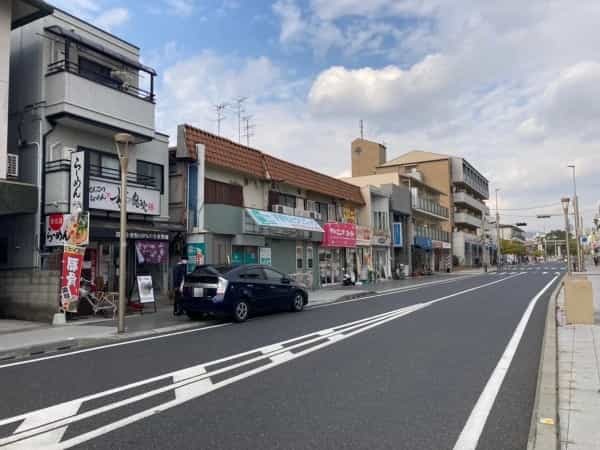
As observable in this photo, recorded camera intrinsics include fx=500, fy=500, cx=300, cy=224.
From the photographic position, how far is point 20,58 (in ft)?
53.9

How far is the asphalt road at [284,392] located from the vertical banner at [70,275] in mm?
4250

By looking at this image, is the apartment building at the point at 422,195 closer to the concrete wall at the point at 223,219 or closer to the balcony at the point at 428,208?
the balcony at the point at 428,208

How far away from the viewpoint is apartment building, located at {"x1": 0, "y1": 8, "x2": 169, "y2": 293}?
15148 millimetres

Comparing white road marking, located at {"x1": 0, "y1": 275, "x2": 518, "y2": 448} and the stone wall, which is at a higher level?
the stone wall

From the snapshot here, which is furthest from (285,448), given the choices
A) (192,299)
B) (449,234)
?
(449,234)

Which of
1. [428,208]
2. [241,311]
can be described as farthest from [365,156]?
[241,311]

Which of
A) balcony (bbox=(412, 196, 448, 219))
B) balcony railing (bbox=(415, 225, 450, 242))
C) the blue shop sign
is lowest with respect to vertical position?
the blue shop sign

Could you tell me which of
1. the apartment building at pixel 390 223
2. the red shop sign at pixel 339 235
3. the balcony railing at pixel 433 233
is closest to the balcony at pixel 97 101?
the red shop sign at pixel 339 235

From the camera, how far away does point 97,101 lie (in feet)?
52.4

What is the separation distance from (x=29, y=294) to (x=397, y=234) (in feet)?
98.5

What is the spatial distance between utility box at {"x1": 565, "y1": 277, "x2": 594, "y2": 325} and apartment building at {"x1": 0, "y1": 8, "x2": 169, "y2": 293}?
12.5m

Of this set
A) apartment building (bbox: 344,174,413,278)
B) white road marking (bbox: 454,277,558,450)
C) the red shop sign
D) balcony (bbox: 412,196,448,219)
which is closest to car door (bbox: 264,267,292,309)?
white road marking (bbox: 454,277,558,450)

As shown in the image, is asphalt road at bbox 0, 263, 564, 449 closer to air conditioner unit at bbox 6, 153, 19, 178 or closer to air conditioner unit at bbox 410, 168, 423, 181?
air conditioner unit at bbox 6, 153, 19, 178

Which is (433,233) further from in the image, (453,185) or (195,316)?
(195,316)
